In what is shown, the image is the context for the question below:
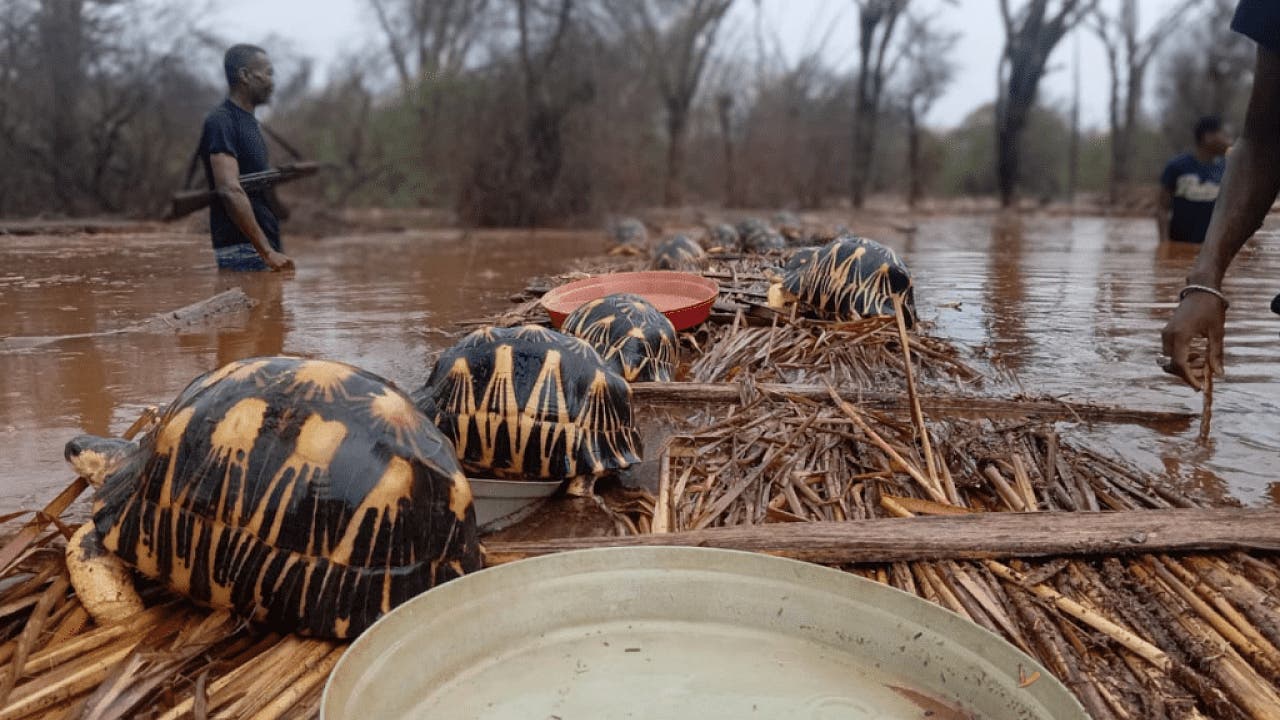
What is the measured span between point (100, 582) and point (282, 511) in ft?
1.67

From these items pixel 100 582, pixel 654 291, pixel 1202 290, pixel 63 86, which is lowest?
pixel 100 582

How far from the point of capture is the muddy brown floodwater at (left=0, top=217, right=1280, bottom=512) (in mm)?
3211

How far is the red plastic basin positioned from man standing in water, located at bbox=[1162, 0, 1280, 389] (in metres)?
2.83

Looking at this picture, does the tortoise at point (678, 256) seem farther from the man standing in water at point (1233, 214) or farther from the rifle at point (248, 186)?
the man standing in water at point (1233, 214)

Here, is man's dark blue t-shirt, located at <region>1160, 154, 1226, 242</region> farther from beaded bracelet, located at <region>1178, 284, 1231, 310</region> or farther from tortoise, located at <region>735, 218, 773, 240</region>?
beaded bracelet, located at <region>1178, 284, 1231, 310</region>

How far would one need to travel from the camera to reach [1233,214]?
253 cm

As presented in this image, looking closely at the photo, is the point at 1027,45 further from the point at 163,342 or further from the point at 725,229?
the point at 163,342

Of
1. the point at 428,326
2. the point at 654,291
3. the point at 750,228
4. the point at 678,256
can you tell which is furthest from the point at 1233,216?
the point at 750,228

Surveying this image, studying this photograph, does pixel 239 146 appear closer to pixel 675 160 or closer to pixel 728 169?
pixel 675 160

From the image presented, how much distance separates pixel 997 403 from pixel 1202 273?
3.46 feet

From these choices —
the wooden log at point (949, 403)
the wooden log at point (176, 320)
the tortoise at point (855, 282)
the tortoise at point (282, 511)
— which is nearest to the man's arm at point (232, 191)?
the wooden log at point (176, 320)

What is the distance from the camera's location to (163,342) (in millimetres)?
4914

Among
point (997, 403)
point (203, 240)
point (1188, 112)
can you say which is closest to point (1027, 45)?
point (1188, 112)

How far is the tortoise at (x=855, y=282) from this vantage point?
5.26m
